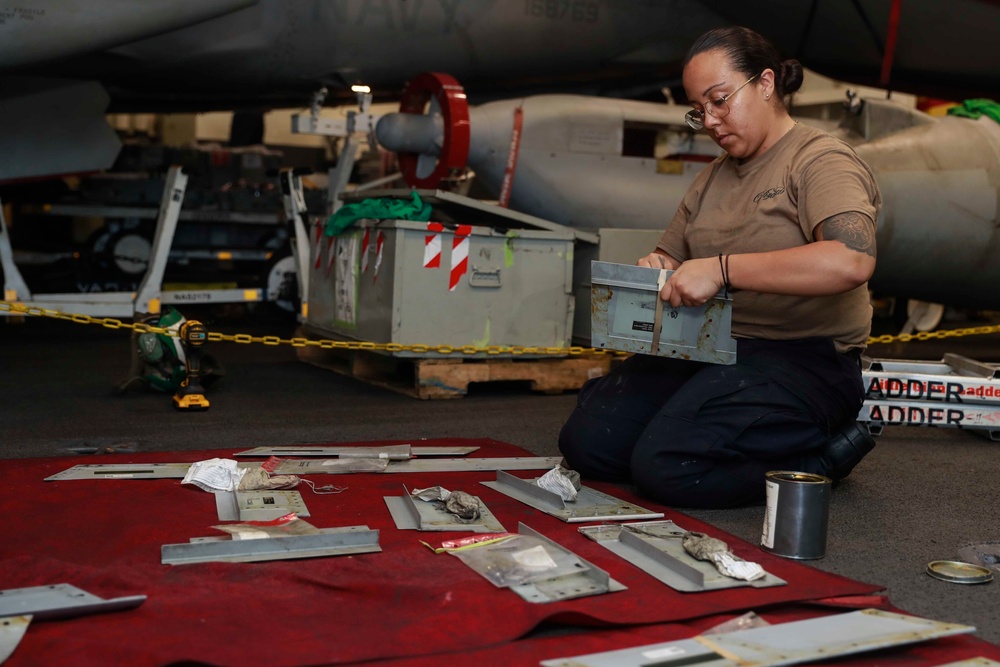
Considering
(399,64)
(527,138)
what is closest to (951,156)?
(527,138)

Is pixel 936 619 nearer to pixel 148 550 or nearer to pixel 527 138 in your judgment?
pixel 148 550

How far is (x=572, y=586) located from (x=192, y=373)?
8.99ft

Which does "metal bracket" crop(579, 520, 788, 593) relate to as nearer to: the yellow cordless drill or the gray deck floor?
the gray deck floor

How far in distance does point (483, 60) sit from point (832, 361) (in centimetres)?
507

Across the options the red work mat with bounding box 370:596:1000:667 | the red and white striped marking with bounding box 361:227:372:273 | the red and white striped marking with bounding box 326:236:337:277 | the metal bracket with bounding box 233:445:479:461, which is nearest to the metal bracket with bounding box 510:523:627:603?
the red work mat with bounding box 370:596:1000:667

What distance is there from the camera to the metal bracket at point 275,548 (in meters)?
2.03

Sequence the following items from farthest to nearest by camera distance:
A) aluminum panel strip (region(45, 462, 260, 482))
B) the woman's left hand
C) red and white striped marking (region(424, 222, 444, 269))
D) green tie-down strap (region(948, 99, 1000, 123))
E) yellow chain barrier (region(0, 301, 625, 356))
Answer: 1. green tie-down strap (region(948, 99, 1000, 123))
2. red and white striped marking (region(424, 222, 444, 269))
3. yellow chain barrier (region(0, 301, 625, 356))
4. aluminum panel strip (region(45, 462, 260, 482))
5. the woman's left hand

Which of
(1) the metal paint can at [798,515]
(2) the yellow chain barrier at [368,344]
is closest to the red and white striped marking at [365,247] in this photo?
(2) the yellow chain barrier at [368,344]

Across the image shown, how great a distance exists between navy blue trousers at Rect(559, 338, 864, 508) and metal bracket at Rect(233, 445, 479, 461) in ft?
2.47

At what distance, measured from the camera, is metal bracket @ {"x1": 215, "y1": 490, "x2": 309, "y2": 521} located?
2400 millimetres

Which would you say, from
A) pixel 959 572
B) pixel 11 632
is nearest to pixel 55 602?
pixel 11 632

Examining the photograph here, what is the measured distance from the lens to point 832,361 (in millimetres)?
2773

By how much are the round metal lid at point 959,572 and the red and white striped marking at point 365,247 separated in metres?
3.30

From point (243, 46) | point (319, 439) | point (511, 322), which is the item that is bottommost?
point (319, 439)
